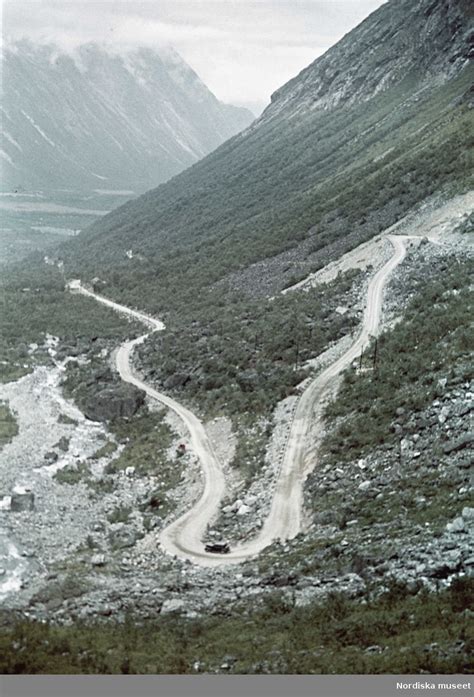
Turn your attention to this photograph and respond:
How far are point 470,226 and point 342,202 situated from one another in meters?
36.1

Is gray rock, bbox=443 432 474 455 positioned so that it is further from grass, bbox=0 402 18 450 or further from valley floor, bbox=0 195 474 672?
grass, bbox=0 402 18 450

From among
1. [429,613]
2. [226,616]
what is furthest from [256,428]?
[429,613]

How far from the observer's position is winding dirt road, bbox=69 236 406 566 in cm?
3437

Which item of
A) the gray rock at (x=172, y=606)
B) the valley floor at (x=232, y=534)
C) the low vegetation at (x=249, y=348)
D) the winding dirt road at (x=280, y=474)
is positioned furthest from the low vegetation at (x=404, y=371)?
the gray rock at (x=172, y=606)

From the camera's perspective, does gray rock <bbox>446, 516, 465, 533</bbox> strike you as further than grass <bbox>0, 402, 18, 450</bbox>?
No

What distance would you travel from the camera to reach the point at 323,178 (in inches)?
5271

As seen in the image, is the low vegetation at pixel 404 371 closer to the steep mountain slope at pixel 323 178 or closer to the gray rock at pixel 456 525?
the gray rock at pixel 456 525

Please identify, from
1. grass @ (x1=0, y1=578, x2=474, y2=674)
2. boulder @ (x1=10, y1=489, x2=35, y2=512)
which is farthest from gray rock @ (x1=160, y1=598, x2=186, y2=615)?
boulder @ (x1=10, y1=489, x2=35, y2=512)

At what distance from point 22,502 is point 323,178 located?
106 m

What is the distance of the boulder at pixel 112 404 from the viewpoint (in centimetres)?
5747

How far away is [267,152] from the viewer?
178 metres

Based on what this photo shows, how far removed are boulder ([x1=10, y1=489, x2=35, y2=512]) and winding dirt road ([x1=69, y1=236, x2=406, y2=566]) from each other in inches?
287

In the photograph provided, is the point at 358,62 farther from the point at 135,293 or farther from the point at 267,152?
the point at 135,293

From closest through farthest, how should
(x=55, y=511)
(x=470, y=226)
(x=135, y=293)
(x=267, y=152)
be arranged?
(x=55, y=511)
(x=470, y=226)
(x=135, y=293)
(x=267, y=152)
